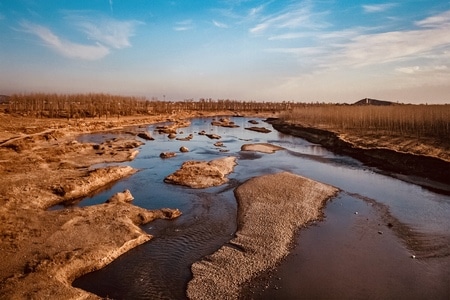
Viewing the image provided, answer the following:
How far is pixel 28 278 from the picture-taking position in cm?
881

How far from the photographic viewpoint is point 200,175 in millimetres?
Result: 20609

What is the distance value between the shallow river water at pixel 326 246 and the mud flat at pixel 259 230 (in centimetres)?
38

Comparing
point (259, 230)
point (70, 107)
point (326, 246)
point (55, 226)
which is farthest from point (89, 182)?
point (70, 107)

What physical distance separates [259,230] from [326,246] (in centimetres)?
243

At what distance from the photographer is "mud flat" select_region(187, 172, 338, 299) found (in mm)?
9210

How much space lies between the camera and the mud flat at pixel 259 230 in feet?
30.2

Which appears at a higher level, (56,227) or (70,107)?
(70,107)

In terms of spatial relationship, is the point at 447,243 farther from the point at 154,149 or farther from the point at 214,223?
the point at 154,149

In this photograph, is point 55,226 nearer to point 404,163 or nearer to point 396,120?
point 404,163

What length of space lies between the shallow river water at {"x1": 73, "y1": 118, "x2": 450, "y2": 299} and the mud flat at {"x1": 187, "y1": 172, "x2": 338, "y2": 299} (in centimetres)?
38

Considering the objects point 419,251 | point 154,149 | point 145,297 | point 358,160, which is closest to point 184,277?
point 145,297

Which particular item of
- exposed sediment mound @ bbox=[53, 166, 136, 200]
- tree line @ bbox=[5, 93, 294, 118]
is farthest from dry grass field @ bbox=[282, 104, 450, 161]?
tree line @ bbox=[5, 93, 294, 118]

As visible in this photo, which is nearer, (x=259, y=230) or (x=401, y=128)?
(x=259, y=230)

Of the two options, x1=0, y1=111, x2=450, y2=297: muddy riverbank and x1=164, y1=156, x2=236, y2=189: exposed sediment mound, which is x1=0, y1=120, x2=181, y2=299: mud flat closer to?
x1=0, y1=111, x2=450, y2=297: muddy riverbank
